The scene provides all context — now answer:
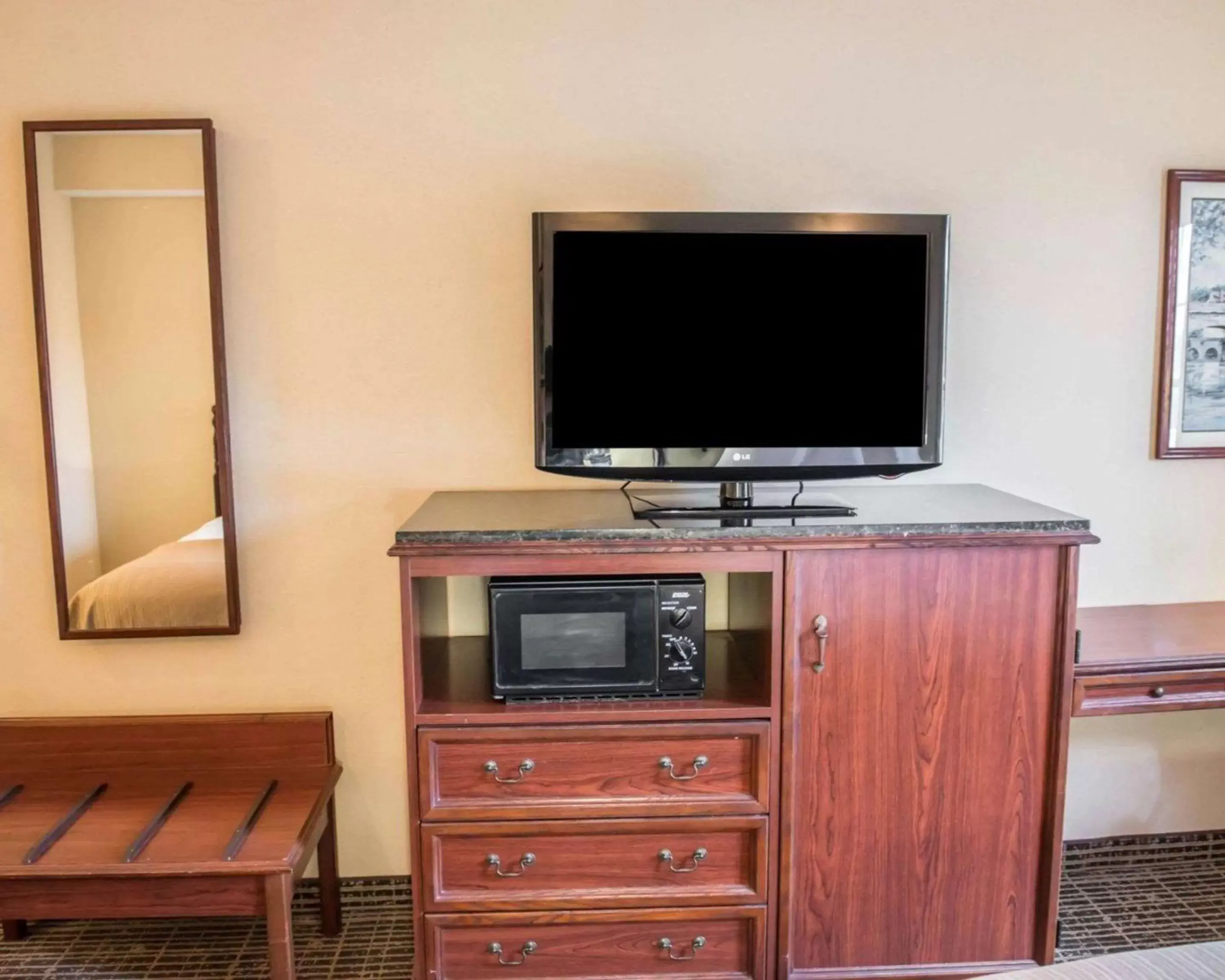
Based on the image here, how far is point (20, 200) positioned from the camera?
6.64 feet

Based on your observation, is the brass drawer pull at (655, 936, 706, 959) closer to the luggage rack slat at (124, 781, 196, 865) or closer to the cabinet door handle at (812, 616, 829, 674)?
the cabinet door handle at (812, 616, 829, 674)

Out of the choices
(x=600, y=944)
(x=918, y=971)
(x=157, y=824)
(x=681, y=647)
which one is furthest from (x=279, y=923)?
(x=918, y=971)

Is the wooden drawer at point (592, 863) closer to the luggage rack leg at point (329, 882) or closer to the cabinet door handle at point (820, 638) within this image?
the cabinet door handle at point (820, 638)

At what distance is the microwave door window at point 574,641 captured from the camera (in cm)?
178

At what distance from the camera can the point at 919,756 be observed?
182 centimetres

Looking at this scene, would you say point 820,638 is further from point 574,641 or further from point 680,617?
point 574,641

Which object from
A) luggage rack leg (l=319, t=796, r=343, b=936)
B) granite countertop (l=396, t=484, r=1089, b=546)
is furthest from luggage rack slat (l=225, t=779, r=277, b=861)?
granite countertop (l=396, t=484, r=1089, b=546)

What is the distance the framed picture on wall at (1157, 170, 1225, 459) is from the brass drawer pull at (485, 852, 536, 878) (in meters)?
1.75

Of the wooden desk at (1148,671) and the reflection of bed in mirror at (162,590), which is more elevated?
the reflection of bed in mirror at (162,590)

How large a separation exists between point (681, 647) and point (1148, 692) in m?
0.99

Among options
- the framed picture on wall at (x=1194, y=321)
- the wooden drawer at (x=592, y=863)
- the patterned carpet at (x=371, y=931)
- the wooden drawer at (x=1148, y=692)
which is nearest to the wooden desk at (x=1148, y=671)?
the wooden drawer at (x=1148, y=692)

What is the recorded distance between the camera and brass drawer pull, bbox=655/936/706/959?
183 centimetres

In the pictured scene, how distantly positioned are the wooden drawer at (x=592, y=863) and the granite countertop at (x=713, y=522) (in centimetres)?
56

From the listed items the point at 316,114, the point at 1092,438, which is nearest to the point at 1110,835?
the point at 1092,438
